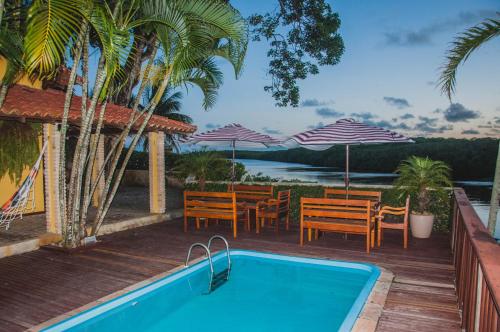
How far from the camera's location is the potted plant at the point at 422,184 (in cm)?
743

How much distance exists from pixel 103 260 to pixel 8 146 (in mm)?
5187

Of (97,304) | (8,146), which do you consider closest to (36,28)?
(97,304)

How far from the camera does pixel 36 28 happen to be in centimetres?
429

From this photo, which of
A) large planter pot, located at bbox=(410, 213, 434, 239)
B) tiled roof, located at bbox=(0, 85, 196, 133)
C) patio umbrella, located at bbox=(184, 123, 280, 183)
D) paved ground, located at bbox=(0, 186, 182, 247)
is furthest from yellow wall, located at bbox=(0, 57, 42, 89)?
large planter pot, located at bbox=(410, 213, 434, 239)

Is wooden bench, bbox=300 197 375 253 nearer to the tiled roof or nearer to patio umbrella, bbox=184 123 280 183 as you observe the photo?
patio umbrella, bbox=184 123 280 183

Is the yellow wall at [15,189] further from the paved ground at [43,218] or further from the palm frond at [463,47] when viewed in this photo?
the palm frond at [463,47]

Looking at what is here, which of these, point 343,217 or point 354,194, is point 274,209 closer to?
point 354,194

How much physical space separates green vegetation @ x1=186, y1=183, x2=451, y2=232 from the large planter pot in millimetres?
554

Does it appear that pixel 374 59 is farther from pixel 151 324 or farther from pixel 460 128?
pixel 151 324

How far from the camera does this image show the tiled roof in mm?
6574

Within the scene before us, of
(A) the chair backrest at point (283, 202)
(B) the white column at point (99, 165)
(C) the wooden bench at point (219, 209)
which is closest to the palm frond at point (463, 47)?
(A) the chair backrest at point (283, 202)

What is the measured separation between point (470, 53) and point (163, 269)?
568cm

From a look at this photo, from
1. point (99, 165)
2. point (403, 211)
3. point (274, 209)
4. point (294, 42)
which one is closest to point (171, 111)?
point (99, 165)

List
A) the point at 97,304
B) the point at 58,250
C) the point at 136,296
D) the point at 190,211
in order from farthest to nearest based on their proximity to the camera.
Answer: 1. the point at 190,211
2. the point at 58,250
3. the point at 136,296
4. the point at 97,304
